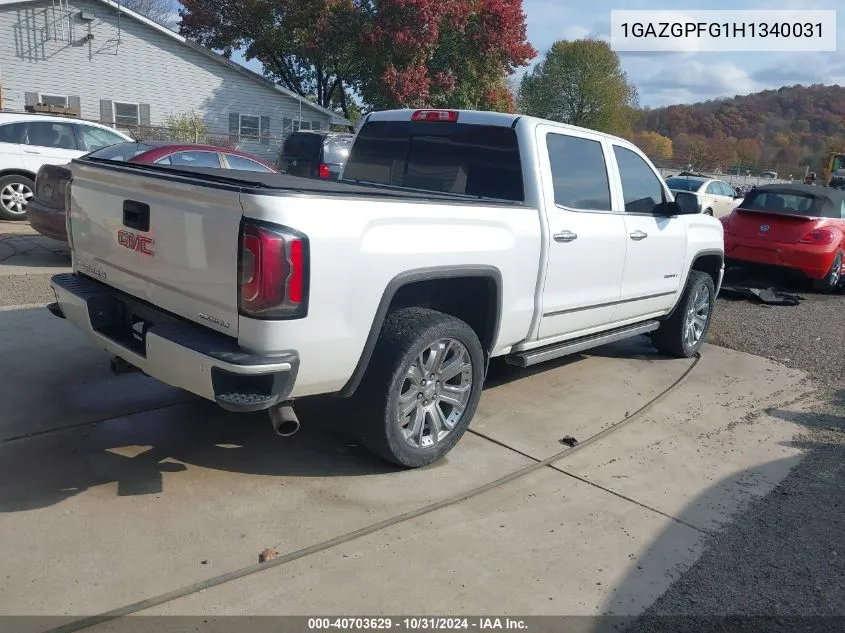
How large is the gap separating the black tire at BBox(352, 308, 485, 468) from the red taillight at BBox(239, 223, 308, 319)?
0.68m

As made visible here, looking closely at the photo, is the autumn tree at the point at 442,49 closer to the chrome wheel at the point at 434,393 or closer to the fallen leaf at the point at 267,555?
the chrome wheel at the point at 434,393

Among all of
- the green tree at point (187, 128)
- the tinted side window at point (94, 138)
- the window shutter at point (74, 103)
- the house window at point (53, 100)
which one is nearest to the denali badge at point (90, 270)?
the tinted side window at point (94, 138)

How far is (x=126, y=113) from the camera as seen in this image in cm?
2189

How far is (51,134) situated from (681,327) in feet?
31.5

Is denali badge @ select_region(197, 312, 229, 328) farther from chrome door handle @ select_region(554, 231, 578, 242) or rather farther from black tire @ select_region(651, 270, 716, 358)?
black tire @ select_region(651, 270, 716, 358)

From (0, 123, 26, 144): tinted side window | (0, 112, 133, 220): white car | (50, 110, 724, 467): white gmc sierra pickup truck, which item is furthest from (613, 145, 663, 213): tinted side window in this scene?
(0, 123, 26, 144): tinted side window

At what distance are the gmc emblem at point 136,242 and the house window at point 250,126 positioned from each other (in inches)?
854

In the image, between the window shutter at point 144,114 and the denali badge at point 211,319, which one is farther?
the window shutter at point 144,114

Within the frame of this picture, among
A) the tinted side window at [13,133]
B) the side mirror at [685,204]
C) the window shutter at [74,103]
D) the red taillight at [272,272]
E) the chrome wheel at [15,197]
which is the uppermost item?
the window shutter at [74,103]

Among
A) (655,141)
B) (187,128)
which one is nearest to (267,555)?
(187,128)

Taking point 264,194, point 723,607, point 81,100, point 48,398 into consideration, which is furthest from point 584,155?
point 81,100

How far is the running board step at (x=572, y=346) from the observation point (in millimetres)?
4648

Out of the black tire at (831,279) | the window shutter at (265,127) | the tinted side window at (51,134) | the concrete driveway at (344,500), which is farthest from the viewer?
the window shutter at (265,127)

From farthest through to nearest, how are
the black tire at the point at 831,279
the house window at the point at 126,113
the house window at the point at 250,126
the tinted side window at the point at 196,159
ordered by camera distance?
the house window at the point at 250,126 < the house window at the point at 126,113 < the black tire at the point at 831,279 < the tinted side window at the point at 196,159
